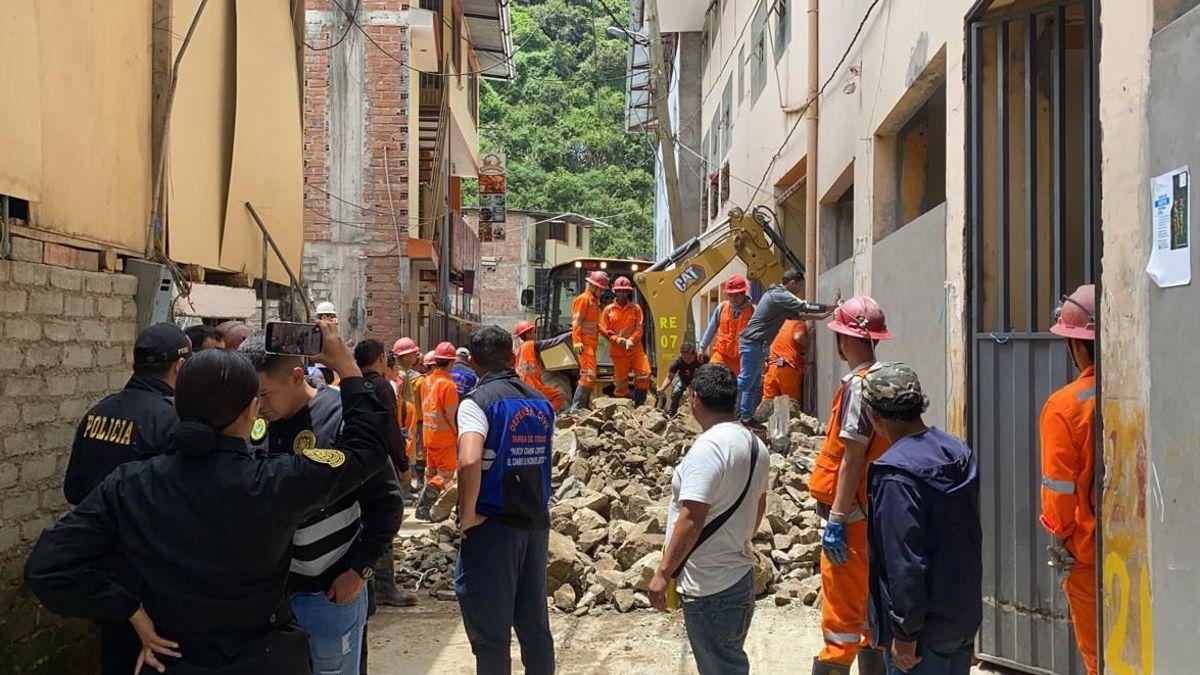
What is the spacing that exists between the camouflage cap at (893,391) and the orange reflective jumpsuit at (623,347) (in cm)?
937

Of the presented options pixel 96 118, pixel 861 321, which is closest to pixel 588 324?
pixel 96 118

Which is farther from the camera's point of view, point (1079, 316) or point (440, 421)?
point (440, 421)

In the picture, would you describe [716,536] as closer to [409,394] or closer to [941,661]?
[941,661]

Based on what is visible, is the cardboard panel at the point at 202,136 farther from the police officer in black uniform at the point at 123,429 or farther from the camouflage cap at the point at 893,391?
the camouflage cap at the point at 893,391

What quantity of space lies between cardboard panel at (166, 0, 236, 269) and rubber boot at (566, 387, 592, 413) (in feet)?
20.3

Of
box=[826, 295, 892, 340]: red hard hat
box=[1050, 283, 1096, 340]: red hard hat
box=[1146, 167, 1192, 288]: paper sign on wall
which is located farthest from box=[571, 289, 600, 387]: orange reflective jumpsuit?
box=[1146, 167, 1192, 288]: paper sign on wall

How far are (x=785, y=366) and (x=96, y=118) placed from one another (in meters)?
8.21

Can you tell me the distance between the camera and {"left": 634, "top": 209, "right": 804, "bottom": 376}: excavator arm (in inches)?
503

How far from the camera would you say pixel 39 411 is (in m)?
5.37

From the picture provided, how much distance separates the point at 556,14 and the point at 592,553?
45238 mm

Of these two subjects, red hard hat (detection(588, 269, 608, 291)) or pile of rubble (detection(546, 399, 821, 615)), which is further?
red hard hat (detection(588, 269, 608, 291))

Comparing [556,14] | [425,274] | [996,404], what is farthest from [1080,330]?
[556,14]

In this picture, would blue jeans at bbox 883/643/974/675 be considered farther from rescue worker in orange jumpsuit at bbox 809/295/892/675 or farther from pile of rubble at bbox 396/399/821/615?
pile of rubble at bbox 396/399/821/615

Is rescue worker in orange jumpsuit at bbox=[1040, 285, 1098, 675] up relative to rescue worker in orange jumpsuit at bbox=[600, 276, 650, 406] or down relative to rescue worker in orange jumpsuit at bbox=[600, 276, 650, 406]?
down
